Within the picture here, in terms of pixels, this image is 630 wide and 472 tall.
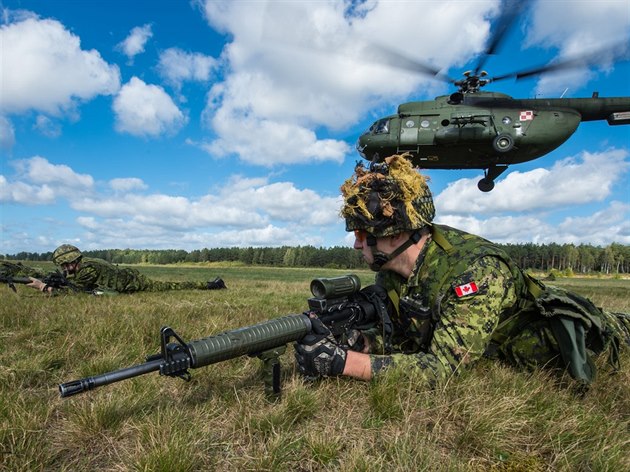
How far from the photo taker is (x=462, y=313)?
3357 millimetres

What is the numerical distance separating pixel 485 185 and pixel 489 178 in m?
0.39

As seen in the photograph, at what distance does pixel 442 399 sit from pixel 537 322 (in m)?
1.62

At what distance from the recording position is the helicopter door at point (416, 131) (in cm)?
1713

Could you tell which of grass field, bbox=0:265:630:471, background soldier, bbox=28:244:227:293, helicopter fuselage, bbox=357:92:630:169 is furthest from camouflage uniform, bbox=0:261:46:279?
helicopter fuselage, bbox=357:92:630:169

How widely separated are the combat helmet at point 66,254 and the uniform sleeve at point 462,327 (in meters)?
11.9

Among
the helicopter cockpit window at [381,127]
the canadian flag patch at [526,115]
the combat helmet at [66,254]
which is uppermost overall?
the canadian flag patch at [526,115]

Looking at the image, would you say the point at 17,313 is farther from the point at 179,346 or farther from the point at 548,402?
the point at 548,402

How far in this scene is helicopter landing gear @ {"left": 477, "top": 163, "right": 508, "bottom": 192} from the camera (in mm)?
18062

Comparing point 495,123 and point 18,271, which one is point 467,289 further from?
point 18,271

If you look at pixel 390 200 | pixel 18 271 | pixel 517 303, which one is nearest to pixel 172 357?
pixel 390 200

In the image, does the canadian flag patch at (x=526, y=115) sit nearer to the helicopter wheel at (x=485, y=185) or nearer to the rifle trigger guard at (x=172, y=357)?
the helicopter wheel at (x=485, y=185)

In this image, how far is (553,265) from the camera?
353 ft

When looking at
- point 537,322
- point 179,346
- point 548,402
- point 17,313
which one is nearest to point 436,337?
point 548,402

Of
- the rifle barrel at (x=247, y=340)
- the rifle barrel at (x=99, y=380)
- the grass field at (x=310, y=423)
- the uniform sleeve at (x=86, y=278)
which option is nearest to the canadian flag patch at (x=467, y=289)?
the grass field at (x=310, y=423)
